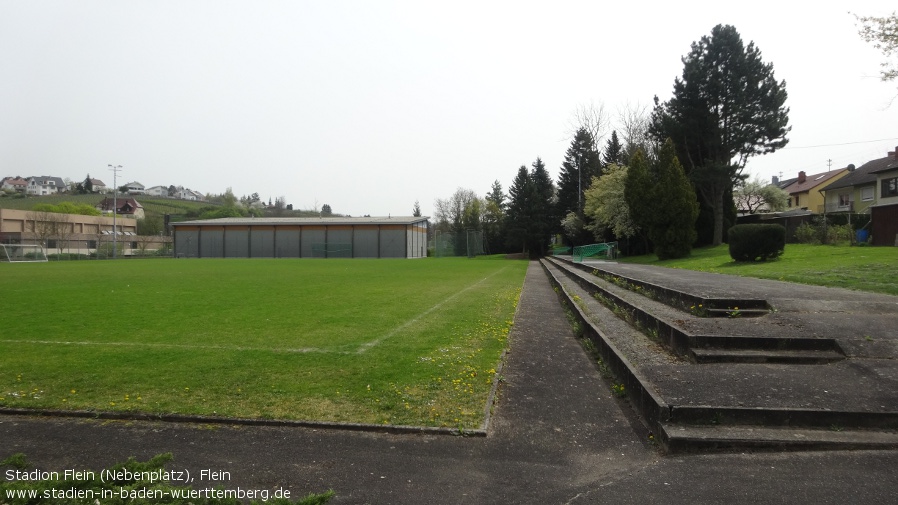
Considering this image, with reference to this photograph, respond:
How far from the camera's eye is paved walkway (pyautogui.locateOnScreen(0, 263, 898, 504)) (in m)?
3.59

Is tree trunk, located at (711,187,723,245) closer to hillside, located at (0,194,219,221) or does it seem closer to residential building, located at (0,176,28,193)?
hillside, located at (0,194,219,221)

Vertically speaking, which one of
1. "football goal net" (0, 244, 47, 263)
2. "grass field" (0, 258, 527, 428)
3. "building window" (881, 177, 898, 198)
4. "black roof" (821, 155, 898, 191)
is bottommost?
"grass field" (0, 258, 527, 428)

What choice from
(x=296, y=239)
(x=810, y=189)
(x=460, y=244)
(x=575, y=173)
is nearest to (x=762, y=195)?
(x=810, y=189)

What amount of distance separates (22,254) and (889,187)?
67413 mm

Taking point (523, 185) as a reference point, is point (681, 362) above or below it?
below

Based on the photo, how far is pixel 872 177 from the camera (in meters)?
42.4

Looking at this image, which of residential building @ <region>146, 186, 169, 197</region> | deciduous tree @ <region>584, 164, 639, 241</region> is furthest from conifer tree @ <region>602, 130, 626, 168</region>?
residential building @ <region>146, 186, 169, 197</region>

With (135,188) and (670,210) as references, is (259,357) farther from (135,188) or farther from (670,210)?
(135,188)

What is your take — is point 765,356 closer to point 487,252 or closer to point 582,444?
point 582,444

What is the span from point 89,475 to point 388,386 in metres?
2.95

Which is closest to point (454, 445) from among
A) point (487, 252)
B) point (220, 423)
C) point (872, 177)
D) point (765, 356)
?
point (220, 423)

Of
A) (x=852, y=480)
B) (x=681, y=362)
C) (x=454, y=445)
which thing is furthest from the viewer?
(x=681, y=362)

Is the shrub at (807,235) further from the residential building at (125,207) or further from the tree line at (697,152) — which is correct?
the residential building at (125,207)

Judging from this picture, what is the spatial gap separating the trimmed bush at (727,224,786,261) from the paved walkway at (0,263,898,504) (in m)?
19.7
